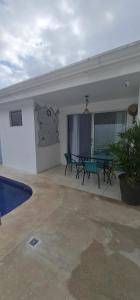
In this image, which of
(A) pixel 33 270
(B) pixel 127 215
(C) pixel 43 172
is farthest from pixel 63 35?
(A) pixel 33 270

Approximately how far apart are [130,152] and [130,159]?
0.13 meters

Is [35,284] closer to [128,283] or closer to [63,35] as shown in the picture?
[128,283]

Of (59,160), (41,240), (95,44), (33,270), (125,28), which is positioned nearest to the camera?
(33,270)

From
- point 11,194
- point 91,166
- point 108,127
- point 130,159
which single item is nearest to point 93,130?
point 108,127

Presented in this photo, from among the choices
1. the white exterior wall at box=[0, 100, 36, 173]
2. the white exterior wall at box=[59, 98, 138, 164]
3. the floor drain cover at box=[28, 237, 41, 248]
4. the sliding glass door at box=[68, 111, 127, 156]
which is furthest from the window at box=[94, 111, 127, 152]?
the floor drain cover at box=[28, 237, 41, 248]

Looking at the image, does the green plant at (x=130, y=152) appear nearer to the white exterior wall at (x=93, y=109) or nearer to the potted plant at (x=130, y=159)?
the potted plant at (x=130, y=159)

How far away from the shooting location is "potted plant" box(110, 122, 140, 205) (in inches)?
95.8

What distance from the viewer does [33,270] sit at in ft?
4.58

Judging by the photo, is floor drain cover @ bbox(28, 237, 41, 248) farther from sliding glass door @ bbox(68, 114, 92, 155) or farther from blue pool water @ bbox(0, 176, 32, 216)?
sliding glass door @ bbox(68, 114, 92, 155)

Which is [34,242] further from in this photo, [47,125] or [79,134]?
[79,134]

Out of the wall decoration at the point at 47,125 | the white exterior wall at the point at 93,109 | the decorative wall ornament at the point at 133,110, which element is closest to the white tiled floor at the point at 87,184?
the wall decoration at the point at 47,125

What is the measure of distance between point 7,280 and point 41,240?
21.5 inches

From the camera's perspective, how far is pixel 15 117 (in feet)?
15.8

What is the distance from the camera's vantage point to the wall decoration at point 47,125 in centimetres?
445
